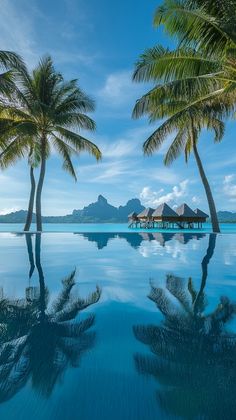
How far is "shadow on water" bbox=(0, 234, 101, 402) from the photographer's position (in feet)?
5.71

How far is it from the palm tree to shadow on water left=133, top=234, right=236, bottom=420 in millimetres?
12021

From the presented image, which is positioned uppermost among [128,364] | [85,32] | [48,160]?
[85,32]

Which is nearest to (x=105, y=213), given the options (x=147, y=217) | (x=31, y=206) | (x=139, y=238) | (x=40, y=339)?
(x=147, y=217)

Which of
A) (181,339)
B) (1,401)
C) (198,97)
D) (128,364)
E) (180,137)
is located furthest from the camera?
(180,137)

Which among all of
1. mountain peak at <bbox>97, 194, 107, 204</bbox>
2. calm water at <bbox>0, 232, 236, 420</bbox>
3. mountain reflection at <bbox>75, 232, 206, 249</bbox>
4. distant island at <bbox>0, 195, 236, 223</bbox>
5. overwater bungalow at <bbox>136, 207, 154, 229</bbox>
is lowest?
calm water at <bbox>0, 232, 236, 420</bbox>

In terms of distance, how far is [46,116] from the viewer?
45.2 feet

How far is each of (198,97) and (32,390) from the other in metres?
10.6

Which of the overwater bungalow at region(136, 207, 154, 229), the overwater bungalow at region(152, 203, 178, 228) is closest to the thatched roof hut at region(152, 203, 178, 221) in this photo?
the overwater bungalow at region(152, 203, 178, 228)

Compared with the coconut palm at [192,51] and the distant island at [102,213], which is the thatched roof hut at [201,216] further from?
the distant island at [102,213]

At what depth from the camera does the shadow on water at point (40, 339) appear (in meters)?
1.74

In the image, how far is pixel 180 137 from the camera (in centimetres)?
1409

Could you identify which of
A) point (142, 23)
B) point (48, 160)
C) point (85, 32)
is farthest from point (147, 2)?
point (48, 160)

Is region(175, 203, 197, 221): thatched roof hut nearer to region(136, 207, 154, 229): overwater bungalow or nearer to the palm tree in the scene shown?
region(136, 207, 154, 229): overwater bungalow

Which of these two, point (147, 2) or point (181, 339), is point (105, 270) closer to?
point (181, 339)
